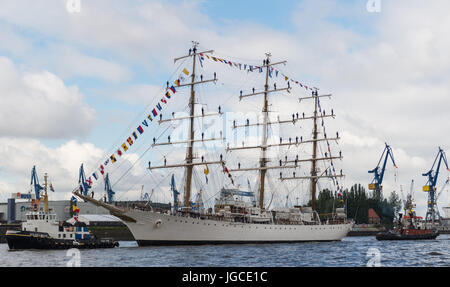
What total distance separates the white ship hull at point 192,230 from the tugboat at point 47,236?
5008 mm

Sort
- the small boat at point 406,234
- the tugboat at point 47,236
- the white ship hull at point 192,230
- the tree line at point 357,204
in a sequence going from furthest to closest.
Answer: the tree line at point 357,204 → the small boat at point 406,234 → the white ship hull at point 192,230 → the tugboat at point 47,236

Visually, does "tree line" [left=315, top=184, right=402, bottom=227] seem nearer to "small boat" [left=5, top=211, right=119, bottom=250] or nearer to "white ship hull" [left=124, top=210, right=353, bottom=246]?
"white ship hull" [left=124, top=210, right=353, bottom=246]

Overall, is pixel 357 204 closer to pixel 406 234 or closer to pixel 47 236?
pixel 406 234

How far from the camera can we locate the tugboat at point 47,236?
58.3m

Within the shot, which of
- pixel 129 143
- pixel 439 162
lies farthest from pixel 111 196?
pixel 439 162

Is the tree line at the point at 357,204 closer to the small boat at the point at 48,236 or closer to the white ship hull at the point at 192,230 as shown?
the white ship hull at the point at 192,230

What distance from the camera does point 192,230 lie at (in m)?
66.4

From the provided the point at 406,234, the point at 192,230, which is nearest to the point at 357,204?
the point at 406,234

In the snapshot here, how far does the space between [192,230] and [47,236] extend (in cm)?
1758

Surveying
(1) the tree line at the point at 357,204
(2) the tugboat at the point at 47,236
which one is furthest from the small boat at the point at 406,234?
(2) the tugboat at the point at 47,236

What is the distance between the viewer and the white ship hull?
6450cm

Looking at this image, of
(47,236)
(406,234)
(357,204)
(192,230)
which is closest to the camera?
(47,236)

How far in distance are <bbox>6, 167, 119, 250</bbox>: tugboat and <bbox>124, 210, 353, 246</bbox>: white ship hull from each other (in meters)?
5.01
